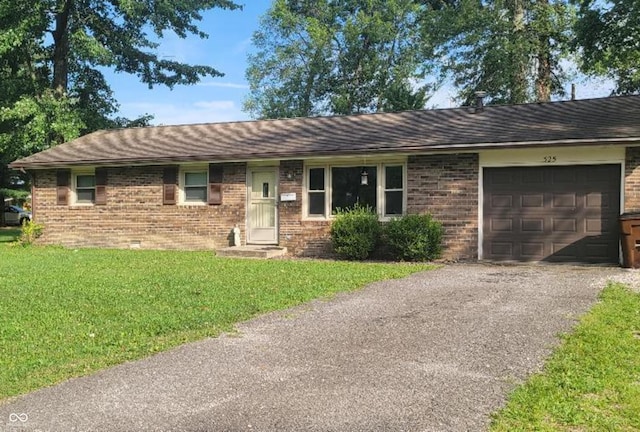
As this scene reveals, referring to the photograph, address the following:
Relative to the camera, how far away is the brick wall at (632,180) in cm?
1157

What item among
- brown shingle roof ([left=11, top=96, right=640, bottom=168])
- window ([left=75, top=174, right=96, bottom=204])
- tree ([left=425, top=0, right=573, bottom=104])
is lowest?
window ([left=75, top=174, right=96, bottom=204])

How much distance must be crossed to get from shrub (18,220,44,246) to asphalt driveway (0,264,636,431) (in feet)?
43.0

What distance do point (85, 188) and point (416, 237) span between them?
10.5 meters

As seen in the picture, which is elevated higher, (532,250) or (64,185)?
(64,185)

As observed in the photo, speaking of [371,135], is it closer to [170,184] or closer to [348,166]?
[348,166]

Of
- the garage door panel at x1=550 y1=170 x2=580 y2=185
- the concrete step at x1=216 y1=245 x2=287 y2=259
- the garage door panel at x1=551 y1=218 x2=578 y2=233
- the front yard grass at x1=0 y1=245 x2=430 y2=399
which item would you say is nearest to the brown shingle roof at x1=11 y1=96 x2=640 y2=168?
the garage door panel at x1=550 y1=170 x2=580 y2=185

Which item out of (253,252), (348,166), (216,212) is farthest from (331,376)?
(216,212)

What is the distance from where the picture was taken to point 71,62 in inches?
1071

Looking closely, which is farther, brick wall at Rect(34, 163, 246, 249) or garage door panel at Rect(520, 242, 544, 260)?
brick wall at Rect(34, 163, 246, 249)

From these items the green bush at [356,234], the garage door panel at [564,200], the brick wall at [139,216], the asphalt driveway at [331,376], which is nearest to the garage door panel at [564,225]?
the garage door panel at [564,200]

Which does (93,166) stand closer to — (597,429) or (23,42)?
(23,42)

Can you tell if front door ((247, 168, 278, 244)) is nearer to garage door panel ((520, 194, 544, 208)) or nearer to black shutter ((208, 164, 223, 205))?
black shutter ((208, 164, 223, 205))

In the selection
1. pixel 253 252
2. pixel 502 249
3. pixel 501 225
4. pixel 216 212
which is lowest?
pixel 253 252

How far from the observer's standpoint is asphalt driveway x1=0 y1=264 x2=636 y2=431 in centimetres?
368
